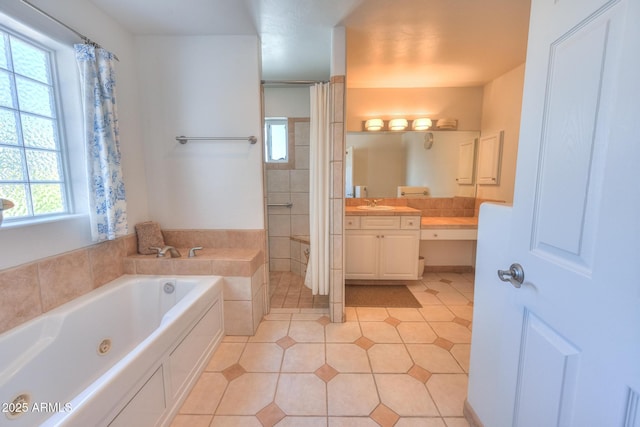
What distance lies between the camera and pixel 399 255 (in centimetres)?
283

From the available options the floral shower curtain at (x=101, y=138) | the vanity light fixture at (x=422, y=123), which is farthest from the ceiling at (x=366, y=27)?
the vanity light fixture at (x=422, y=123)

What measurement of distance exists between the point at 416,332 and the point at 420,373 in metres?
0.46

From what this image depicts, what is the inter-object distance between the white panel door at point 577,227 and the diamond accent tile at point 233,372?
56.8 inches

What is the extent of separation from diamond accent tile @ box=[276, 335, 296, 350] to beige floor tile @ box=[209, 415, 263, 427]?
1.92ft

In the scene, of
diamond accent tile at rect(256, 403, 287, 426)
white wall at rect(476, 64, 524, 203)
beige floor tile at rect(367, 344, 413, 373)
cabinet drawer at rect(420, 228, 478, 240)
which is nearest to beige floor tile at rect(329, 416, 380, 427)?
diamond accent tile at rect(256, 403, 287, 426)

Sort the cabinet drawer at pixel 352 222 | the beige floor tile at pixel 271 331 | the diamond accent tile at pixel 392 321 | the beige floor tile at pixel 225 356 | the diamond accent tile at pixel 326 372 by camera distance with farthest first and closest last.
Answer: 1. the cabinet drawer at pixel 352 222
2. the diamond accent tile at pixel 392 321
3. the beige floor tile at pixel 271 331
4. the beige floor tile at pixel 225 356
5. the diamond accent tile at pixel 326 372

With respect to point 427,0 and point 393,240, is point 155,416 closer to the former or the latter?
point 393,240

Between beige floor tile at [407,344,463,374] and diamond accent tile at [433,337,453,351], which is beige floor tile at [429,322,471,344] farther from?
beige floor tile at [407,344,463,374]

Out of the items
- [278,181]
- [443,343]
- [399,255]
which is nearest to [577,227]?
[443,343]

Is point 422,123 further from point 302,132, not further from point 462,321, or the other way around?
point 462,321

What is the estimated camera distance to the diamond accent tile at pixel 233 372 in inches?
63.6

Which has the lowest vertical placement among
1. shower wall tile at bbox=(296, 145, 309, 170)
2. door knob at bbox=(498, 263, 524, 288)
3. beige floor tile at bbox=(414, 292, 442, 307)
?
beige floor tile at bbox=(414, 292, 442, 307)

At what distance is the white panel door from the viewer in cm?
55

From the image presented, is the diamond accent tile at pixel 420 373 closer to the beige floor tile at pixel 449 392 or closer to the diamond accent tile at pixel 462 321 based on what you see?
the beige floor tile at pixel 449 392
